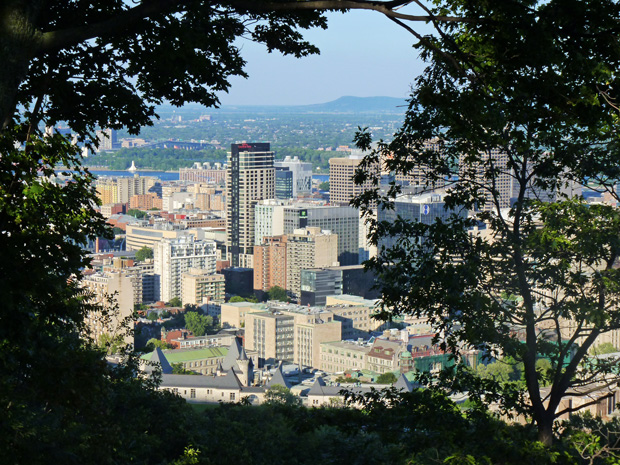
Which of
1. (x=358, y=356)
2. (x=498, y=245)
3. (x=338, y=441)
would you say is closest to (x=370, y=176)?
(x=498, y=245)

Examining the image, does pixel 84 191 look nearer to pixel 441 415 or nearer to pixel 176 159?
pixel 441 415

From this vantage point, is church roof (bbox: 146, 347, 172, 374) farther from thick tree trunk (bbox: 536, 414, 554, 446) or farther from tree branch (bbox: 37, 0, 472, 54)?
tree branch (bbox: 37, 0, 472, 54)

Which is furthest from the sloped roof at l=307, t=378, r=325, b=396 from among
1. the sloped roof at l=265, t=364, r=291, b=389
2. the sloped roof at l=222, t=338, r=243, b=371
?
the sloped roof at l=222, t=338, r=243, b=371

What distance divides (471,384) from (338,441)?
16.9 ft

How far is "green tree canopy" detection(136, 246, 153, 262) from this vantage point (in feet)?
233

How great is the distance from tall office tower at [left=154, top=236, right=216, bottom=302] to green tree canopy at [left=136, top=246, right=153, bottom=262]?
556 centimetres

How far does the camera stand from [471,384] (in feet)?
16.8

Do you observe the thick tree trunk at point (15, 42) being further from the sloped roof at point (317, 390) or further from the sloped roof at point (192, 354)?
the sloped roof at point (192, 354)

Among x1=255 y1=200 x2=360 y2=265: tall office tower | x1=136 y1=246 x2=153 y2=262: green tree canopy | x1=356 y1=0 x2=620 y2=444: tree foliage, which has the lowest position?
x1=136 y1=246 x2=153 y2=262: green tree canopy

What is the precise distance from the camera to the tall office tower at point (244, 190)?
7394 centimetres

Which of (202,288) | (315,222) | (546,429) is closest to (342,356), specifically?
(202,288)

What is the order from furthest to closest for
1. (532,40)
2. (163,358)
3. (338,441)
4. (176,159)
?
(176,159) < (163,358) < (338,441) < (532,40)

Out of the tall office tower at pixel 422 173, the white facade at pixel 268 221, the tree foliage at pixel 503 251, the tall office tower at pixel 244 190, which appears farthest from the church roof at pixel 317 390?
the white facade at pixel 268 221

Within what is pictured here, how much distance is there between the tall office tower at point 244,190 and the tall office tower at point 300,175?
30070 millimetres
